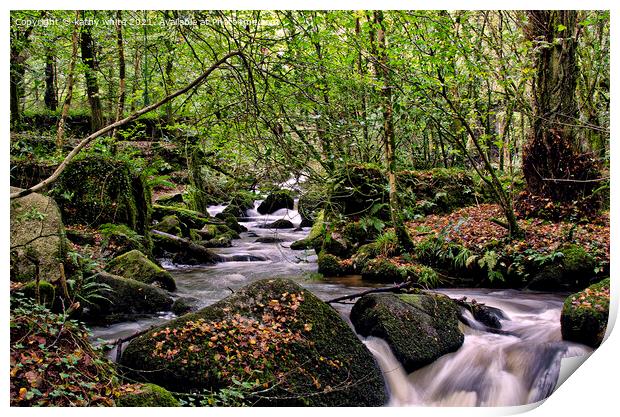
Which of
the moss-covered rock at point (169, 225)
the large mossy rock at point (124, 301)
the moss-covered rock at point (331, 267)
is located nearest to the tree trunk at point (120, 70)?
the large mossy rock at point (124, 301)

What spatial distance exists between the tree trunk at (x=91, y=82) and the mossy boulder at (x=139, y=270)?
158 cm

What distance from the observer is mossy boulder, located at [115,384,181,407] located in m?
3.14

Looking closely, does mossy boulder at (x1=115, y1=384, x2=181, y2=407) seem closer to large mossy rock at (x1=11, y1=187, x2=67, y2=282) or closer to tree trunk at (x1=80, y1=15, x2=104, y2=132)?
large mossy rock at (x1=11, y1=187, x2=67, y2=282)

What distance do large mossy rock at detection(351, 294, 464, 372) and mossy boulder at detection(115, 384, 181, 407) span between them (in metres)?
1.81

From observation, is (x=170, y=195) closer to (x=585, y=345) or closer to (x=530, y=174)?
(x=530, y=174)

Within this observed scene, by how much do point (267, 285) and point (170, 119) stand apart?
184 centimetres

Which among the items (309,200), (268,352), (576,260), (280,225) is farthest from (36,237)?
(576,260)

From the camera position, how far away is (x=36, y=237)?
3.95 metres

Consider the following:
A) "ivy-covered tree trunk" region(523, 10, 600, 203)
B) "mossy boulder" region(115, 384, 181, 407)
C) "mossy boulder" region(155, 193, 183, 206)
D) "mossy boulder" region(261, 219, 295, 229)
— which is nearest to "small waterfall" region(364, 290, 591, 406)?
"ivy-covered tree trunk" region(523, 10, 600, 203)

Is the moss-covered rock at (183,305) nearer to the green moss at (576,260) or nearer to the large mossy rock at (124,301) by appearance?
the large mossy rock at (124,301)

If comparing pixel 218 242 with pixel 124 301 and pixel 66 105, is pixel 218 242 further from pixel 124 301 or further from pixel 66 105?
pixel 66 105

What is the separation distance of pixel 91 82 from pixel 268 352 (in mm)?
3918

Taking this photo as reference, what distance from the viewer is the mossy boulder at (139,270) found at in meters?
5.38
